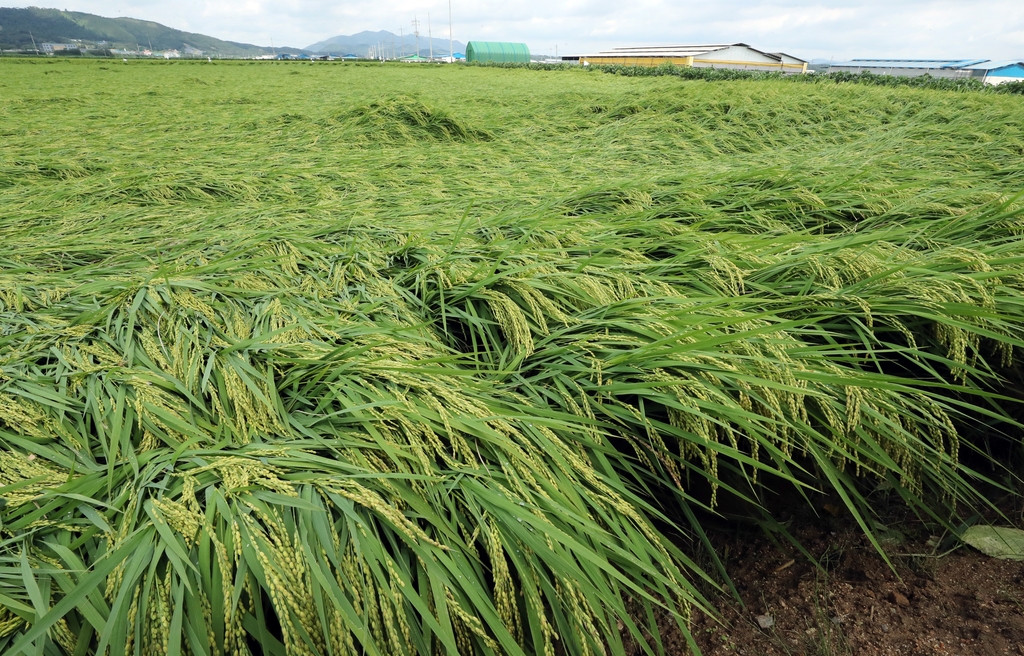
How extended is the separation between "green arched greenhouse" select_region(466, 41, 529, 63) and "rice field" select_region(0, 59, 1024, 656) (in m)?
36.7

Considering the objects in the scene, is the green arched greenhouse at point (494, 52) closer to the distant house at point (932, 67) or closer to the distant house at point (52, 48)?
the distant house at point (932, 67)

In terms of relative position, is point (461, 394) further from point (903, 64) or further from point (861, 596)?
point (903, 64)

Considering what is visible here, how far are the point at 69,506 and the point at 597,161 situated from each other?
3538 mm

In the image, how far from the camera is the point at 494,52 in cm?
3591

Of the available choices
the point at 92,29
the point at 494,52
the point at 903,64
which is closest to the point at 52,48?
the point at 494,52

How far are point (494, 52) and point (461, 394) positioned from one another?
39681 mm

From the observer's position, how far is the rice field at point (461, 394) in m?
0.83

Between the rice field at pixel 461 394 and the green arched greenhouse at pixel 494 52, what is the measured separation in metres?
36.7

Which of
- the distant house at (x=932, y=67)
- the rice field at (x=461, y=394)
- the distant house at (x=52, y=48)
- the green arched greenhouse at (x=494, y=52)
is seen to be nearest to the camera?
Result: the rice field at (x=461, y=394)

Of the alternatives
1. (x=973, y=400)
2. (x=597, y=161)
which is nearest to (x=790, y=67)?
(x=597, y=161)

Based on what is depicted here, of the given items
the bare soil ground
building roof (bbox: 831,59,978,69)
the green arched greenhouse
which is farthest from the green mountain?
the bare soil ground

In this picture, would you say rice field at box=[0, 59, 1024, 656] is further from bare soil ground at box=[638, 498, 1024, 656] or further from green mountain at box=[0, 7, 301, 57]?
green mountain at box=[0, 7, 301, 57]

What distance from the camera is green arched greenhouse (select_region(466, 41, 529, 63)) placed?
35125mm

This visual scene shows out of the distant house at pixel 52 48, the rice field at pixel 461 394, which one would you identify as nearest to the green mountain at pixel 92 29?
the distant house at pixel 52 48
